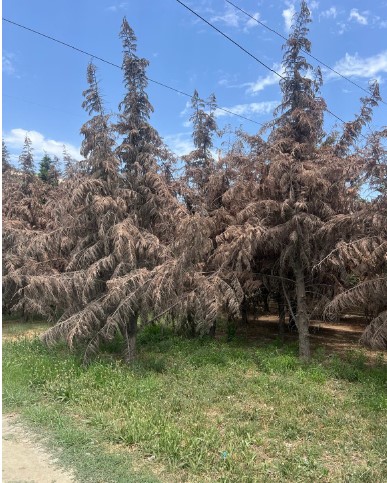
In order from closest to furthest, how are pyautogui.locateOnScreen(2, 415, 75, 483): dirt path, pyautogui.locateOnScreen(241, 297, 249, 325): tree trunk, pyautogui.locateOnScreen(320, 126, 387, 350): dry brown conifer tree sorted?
pyautogui.locateOnScreen(2, 415, 75, 483): dirt path < pyautogui.locateOnScreen(320, 126, 387, 350): dry brown conifer tree < pyautogui.locateOnScreen(241, 297, 249, 325): tree trunk

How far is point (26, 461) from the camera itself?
4.71m

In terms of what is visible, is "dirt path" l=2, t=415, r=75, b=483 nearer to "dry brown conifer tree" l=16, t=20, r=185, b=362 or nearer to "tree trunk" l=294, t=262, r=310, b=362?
"dry brown conifer tree" l=16, t=20, r=185, b=362

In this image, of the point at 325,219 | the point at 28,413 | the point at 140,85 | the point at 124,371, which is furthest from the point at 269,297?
the point at 28,413

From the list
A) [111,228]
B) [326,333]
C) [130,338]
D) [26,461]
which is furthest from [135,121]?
[326,333]

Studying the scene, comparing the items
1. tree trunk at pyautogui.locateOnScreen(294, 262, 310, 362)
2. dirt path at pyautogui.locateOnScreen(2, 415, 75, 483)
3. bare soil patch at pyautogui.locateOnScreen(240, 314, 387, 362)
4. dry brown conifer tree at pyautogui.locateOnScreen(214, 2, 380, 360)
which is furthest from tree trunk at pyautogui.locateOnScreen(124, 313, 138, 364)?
bare soil patch at pyautogui.locateOnScreen(240, 314, 387, 362)

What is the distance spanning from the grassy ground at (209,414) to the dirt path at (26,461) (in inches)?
7.9

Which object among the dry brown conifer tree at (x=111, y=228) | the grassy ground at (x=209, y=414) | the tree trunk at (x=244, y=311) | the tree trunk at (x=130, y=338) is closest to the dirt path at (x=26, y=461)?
the grassy ground at (x=209, y=414)

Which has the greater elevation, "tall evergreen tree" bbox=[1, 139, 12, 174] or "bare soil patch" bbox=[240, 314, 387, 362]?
"tall evergreen tree" bbox=[1, 139, 12, 174]

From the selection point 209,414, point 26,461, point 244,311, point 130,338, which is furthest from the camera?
point 244,311

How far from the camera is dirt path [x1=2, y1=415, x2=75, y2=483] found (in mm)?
4312

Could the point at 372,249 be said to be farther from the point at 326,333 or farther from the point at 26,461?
the point at 326,333

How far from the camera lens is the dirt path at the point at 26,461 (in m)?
4.31

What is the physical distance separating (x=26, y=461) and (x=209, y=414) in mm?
2685

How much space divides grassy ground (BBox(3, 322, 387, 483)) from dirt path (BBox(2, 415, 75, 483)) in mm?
200
